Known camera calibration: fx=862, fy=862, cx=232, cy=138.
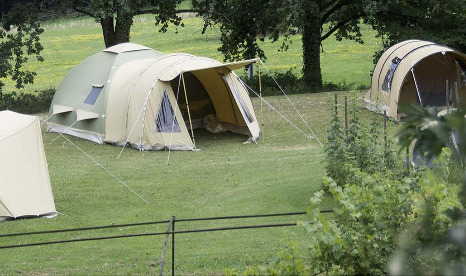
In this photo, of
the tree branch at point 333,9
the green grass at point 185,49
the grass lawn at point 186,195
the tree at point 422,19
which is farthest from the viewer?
the green grass at point 185,49

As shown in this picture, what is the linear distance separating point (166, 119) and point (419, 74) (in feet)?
24.9

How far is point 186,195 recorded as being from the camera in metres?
14.9

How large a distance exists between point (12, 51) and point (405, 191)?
2022cm

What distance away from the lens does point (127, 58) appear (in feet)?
73.5

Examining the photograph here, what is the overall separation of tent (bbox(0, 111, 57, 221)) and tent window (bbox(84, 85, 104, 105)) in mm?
7582

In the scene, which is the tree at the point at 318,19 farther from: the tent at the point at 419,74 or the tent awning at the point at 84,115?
the tent awning at the point at 84,115

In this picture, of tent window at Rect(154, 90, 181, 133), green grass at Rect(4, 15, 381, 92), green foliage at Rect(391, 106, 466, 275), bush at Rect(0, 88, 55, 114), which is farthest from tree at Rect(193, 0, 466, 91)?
green foliage at Rect(391, 106, 466, 275)

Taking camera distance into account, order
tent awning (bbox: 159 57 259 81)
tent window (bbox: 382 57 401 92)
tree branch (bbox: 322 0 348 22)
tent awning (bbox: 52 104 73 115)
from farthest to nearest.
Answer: tree branch (bbox: 322 0 348 22) → tent window (bbox: 382 57 401 92) → tent awning (bbox: 52 104 73 115) → tent awning (bbox: 159 57 259 81)

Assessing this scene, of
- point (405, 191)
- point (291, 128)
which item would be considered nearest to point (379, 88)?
point (291, 128)

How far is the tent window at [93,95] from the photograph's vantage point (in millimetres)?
21237

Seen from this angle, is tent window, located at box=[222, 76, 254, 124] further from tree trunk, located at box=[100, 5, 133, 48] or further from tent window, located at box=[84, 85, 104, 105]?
tree trunk, located at box=[100, 5, 133, 48]

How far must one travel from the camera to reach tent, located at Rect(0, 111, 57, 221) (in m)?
13.0

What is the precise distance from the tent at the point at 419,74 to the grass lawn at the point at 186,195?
177 centimetres

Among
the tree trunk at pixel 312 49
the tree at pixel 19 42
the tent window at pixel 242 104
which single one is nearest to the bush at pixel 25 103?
the tree at pixel 19 42
